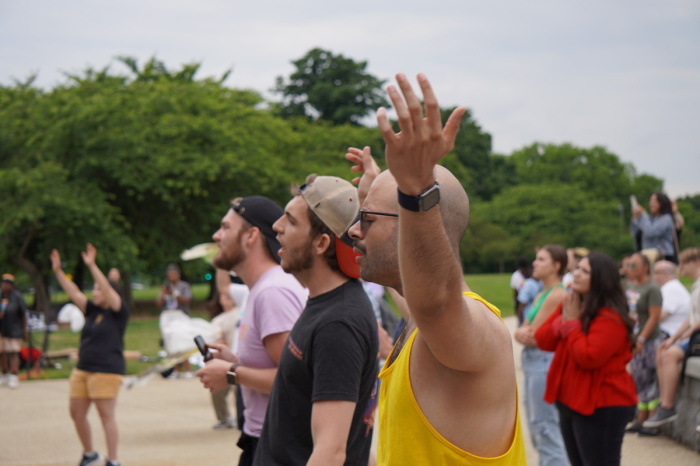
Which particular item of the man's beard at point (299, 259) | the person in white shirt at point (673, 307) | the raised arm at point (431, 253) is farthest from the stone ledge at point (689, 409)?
the raised arm at point (431, 253)

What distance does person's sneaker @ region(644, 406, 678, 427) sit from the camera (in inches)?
366

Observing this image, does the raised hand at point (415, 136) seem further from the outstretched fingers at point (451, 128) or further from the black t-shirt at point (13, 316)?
the black t-shirt at point (13, 316)

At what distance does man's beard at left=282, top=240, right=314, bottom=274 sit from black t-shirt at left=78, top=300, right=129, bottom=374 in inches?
209

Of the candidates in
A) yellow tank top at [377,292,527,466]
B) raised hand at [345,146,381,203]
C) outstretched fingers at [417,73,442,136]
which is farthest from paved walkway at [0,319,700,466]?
outstretched fingers at [417,73,442,136]

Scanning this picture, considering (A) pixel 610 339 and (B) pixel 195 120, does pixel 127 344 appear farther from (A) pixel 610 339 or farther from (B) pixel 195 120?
(A) pixel 610 339

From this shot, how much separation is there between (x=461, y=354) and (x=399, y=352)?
0.45 meters

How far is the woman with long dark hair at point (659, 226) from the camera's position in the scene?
470 inches

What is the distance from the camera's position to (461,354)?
200 centimetres

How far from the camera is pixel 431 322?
6.28 ft

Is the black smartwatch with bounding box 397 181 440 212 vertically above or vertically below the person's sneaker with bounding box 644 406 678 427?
above

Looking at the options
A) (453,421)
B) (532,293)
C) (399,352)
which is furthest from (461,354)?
(532,293)

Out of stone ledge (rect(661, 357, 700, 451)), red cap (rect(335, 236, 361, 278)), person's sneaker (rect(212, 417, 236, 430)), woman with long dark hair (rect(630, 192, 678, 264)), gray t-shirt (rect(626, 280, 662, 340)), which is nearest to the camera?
red cap (rect(335, 236, 361, 278))

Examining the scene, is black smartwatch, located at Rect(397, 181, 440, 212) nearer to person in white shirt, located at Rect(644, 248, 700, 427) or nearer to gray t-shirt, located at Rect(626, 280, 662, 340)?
person in white shirt, located at Rect(644, 248, 700, 427)

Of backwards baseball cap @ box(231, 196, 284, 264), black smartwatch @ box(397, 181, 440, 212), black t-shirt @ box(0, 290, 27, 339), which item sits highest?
black smartwatch @ box(397, 181, 440, 212)
